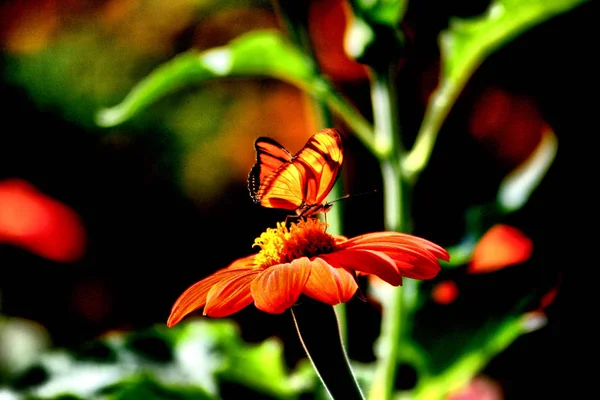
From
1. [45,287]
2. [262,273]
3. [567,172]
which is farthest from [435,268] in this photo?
[45,287]

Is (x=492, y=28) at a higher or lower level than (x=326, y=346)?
higher

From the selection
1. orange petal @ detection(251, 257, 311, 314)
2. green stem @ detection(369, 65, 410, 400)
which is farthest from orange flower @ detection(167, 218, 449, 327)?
green stem @ detection(369, 65, 410, 400)

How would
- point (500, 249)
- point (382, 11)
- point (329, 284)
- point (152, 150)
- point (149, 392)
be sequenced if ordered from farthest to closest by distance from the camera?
point (152, 150) < point (500, 249) < point (149, 392) < point (382, 11) < point (329, 284)

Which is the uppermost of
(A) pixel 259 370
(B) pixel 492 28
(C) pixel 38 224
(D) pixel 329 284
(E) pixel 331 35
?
(E) pixel 331 35

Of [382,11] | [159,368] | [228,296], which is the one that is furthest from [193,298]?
[159,368]

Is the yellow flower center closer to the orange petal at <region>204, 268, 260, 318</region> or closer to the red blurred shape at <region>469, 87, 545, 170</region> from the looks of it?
the orange petal at <region>204, 268, 260, 318</region>

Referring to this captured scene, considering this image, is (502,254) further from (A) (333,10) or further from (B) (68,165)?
(B) (68,165)

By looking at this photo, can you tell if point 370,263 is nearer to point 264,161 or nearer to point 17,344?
point 264,161
